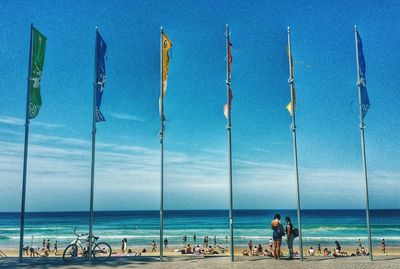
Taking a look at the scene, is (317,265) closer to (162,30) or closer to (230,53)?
(230,53)

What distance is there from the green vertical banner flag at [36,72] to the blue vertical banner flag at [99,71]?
2.18 metres

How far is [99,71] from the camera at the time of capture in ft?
52.5

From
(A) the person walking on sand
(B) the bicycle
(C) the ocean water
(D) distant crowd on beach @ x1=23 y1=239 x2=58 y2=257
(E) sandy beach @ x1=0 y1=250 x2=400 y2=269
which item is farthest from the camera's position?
(C) the ocean water

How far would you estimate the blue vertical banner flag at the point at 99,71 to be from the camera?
1580 cm

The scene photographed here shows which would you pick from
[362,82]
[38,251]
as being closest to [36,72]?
[362,82]

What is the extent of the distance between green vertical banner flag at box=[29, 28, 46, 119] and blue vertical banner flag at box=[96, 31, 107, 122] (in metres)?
2.18

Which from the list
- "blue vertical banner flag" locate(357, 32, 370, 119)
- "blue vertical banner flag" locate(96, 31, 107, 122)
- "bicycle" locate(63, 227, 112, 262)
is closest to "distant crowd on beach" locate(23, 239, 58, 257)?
"bicycle" locate(63, 227, 112, 262)

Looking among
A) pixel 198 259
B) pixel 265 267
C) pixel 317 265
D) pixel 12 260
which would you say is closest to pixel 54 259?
pixel 12 260

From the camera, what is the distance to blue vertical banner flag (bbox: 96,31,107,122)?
51.9 feet

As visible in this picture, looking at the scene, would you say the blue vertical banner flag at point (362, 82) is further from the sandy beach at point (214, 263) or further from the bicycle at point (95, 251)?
the bicycle at point (95, 251)

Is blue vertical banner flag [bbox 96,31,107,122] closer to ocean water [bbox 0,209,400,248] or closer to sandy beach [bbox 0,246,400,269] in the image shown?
sandy beach [bbox 0,246,400,269]

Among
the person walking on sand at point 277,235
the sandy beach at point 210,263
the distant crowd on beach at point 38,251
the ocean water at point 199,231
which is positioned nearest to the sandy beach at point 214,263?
the sandy beach at point 210,263

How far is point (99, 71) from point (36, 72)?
236cm

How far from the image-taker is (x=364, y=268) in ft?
43.8
